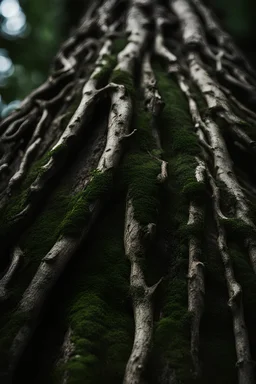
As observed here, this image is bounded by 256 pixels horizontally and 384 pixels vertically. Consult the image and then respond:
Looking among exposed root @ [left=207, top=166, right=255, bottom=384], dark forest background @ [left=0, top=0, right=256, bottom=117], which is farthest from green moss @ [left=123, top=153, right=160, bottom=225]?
dark forest background @ [left=0, top=0, right=256, bottom=117]

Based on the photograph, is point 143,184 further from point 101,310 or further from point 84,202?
point 101,310

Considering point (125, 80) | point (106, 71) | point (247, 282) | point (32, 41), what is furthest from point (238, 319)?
point (32, 41)

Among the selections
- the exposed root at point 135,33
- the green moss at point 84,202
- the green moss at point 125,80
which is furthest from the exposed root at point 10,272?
the exposed root at point 135,33

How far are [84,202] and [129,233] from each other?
0.33 metres

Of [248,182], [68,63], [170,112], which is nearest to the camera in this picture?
[248,182]

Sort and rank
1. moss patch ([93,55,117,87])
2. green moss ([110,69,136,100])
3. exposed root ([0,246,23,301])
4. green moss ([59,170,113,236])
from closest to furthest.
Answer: exposed root ([0,246,23,301]) → green moss ([59,170,113,236]) → green moss ([110,69,136,100]) → moss patch ([93,55,117,87])

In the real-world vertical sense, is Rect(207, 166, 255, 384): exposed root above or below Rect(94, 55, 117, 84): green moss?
below

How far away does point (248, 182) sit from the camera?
3.09 m

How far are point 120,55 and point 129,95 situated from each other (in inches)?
37.8

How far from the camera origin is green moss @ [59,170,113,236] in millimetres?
2225

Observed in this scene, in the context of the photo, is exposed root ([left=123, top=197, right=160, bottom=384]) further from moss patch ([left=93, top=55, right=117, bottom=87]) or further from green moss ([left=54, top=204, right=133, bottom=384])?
moss patch ([left=93, top=55, right=117, bottom=87])

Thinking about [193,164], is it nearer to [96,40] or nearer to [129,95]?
[129,95]

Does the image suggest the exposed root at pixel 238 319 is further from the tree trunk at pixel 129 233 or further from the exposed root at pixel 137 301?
the exposed root at pixel 137 301

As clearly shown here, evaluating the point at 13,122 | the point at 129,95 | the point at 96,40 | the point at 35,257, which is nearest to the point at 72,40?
the point at 96,40
